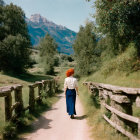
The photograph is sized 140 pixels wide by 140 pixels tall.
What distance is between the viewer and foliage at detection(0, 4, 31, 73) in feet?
105

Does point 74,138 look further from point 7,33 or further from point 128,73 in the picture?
point 7,33

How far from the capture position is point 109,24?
12.5 metres

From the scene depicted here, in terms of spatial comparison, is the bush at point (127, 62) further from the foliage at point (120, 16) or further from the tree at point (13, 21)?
the tree at point (13, 21)

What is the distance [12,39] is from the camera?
31781 mm

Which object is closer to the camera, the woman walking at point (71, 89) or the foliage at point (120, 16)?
the woman walking at point (71, 89)

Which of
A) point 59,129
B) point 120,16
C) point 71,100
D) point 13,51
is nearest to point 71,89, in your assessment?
point 71,100

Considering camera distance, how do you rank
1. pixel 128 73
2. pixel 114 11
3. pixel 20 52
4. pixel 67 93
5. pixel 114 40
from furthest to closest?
pixel 20 52 → pixel 114 40 → pixel 128 73 → pixel 114 11 → pixel 67 93

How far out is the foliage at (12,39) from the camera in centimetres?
3197

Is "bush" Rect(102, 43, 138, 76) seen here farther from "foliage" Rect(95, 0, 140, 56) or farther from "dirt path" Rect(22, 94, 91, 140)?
"dirt path" Rect(22, 94, 91, 140)

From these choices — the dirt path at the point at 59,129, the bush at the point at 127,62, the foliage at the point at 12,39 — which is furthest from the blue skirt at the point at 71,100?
the foliage at the point at 12,39

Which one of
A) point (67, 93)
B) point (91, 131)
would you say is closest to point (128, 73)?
point (67, 93)

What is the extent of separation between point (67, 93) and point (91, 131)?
7.14 ft

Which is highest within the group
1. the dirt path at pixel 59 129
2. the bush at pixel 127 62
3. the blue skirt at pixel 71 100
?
the bush at pixel 127 62

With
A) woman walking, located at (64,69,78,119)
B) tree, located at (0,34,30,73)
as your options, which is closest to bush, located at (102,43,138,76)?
woman walking, located at (64,69,78,119)
